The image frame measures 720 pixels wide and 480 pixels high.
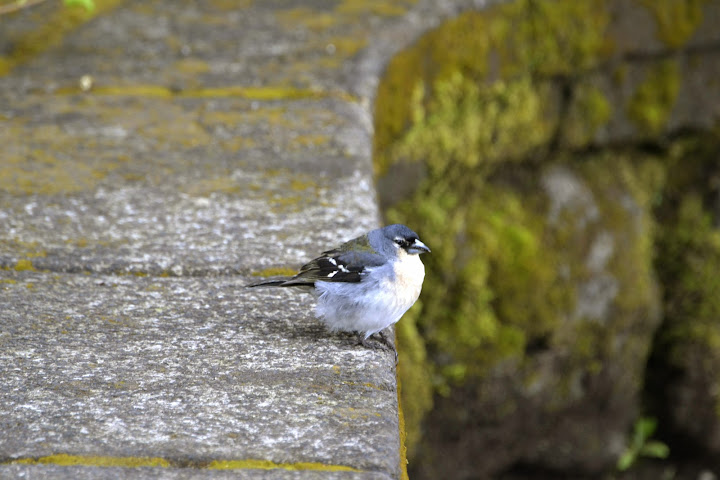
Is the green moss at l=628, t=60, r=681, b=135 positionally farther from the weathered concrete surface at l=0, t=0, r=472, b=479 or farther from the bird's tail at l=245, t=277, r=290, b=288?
the bird's tail at l=245, t=277, r=290, b=288

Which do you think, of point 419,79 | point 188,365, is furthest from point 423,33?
point 188,365

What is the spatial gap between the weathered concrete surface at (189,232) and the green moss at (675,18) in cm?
110

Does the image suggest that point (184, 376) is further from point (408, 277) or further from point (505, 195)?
point (505, 195)

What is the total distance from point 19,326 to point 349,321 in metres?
0.89

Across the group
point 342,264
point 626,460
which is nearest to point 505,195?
point 626,460

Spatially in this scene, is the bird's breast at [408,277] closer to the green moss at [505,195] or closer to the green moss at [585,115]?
the green moss at [505,195]

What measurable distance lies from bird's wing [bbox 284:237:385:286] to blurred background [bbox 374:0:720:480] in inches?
43.8

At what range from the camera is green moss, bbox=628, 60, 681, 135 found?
4.41m

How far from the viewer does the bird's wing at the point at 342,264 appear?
2.47 metres

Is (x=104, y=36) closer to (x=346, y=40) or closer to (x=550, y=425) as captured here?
(x=346, y=40)

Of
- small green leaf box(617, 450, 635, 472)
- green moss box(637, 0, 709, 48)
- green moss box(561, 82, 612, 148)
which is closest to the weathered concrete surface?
green moss box(561, 82, 612, 148)

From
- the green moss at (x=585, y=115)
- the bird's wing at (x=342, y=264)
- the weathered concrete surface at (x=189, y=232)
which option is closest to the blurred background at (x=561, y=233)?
the green moss at (x=585, y=115)

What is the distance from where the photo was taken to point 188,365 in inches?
84.0

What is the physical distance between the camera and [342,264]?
8.30 feet
